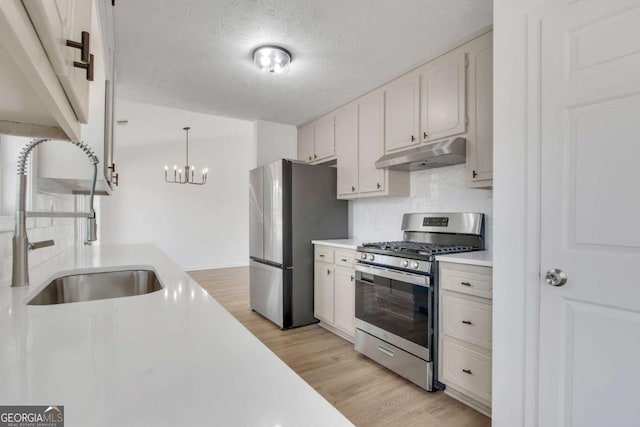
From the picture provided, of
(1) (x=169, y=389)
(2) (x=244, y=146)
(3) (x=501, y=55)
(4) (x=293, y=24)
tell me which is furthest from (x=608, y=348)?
(2) (x=244, y=146)

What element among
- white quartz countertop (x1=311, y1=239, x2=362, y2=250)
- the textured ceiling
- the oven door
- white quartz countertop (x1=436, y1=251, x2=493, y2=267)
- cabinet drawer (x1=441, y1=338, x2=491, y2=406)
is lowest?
cabinet drawer (x1=441, y1=338, x2=491, y2=406)

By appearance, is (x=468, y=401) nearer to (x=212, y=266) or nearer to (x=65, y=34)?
(x=65, y=34)

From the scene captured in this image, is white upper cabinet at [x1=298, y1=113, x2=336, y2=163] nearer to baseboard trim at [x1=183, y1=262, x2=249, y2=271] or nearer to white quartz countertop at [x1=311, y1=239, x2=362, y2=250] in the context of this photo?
white quartz countertop at [x1=311, y1=239, x2=362, y2=250]

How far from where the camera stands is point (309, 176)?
11.0ft

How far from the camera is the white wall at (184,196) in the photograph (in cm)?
616

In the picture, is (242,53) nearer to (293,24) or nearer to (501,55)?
(293,24)

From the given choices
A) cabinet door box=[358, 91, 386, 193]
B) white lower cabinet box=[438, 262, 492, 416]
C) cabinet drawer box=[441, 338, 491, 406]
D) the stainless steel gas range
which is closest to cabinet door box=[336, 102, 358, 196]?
cabinet door box=[358, 91, 386, 193]

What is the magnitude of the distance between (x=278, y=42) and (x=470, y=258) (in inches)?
75.7

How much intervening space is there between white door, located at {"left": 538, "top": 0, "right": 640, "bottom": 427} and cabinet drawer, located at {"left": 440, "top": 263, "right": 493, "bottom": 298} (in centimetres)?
43

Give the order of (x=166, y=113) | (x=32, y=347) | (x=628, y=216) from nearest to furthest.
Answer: (x=32, y=347)
(x=628, y=216)
(x=166, y=113)

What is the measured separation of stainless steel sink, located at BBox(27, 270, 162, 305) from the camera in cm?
141

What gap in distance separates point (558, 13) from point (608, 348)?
1349mm

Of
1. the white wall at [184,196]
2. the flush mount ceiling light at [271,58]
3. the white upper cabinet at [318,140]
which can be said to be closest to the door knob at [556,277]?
the flush mount ceiling light at [271,58]

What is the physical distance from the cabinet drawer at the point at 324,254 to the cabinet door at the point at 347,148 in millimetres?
619
